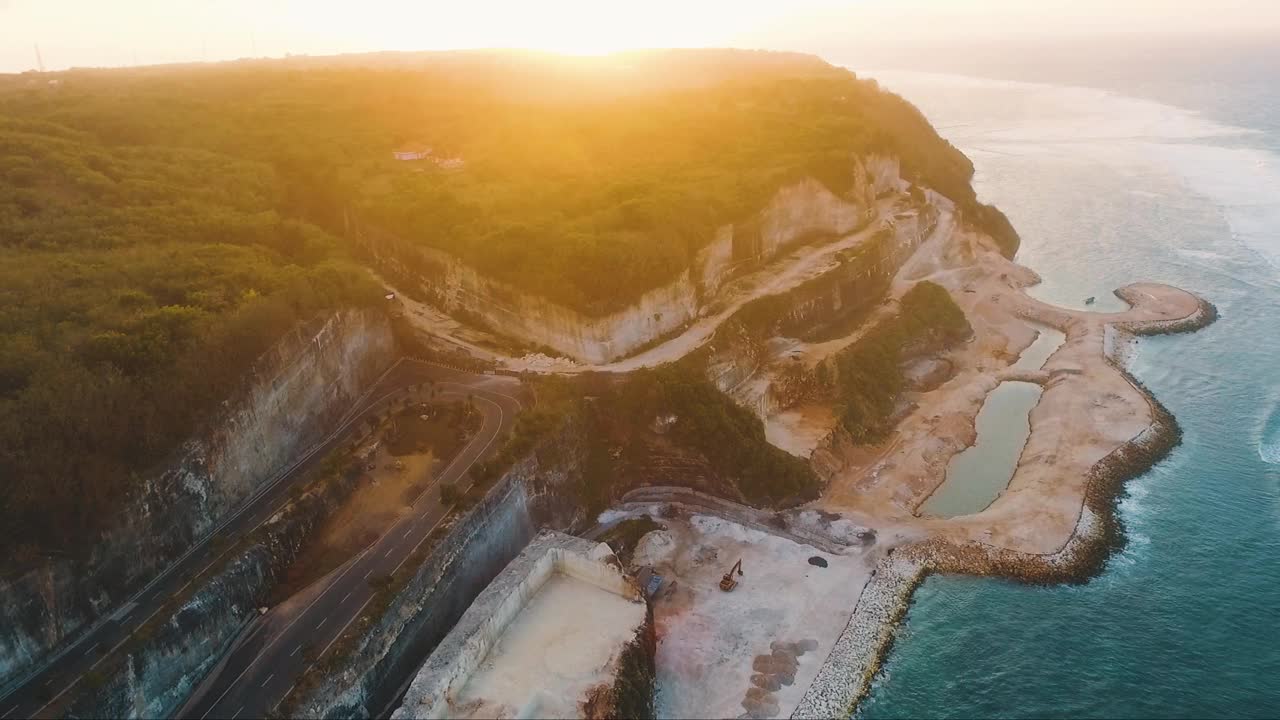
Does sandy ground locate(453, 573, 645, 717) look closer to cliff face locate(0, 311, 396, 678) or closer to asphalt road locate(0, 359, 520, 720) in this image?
asphalt road locate(0, 359, 520, 720)

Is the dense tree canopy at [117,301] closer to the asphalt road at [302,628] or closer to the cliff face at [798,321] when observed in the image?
the asphalt road at [302,628]

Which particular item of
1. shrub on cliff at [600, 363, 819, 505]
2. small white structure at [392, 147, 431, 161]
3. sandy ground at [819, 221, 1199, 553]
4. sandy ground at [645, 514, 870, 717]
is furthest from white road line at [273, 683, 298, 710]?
small white structure at [392, 147, 431, 161]

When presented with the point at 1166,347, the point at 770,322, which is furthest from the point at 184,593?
the point at 1166,347

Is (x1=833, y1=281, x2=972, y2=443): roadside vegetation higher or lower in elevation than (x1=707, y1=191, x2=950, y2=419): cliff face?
lower

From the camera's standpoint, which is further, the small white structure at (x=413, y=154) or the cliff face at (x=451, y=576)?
the small white structure at (x=413, y=154)

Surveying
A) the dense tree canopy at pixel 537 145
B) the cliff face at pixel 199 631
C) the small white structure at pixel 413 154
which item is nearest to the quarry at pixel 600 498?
the cliff face at pixel 199 631
